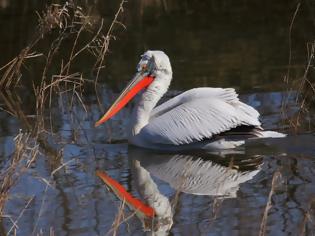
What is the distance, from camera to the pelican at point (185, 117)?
23.4 feet

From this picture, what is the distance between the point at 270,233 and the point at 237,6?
8.80 meters

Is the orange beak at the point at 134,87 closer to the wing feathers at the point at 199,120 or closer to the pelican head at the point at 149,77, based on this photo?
the pelican head at the point at 149,77

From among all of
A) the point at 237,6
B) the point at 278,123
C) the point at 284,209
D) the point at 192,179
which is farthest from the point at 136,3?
the point at 284,209

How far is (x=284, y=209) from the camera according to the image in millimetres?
5617

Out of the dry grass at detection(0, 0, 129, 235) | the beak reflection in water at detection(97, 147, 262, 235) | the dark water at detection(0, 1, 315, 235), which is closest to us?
the dark water at detection(0, 1, 315, 235)

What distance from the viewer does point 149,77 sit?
25.4 ft

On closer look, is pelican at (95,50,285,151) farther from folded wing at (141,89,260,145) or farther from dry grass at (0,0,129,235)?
dry grass at (0,0,129,235)

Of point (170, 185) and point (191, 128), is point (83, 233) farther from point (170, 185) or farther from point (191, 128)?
point (191, 128)

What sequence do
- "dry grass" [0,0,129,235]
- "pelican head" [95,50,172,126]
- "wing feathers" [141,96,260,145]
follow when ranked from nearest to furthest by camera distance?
"dry grass" [0,0,129,235] < "wing feathers" [141,96,260,145] < "pelican head" [95,50,172,126]

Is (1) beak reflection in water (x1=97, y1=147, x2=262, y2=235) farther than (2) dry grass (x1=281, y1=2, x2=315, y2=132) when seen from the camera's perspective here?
No

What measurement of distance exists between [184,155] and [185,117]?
30cm

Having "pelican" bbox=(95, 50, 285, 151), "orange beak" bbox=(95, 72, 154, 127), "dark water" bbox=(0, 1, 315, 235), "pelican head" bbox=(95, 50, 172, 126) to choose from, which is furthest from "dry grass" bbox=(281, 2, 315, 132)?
"orange beak" bbox=(95, 72, 154, 127)

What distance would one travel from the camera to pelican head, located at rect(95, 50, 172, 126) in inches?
302

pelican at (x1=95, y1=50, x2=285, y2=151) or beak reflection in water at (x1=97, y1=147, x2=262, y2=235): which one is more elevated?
pelican at (x1=95, y1=50, x2=285, y2=151)
